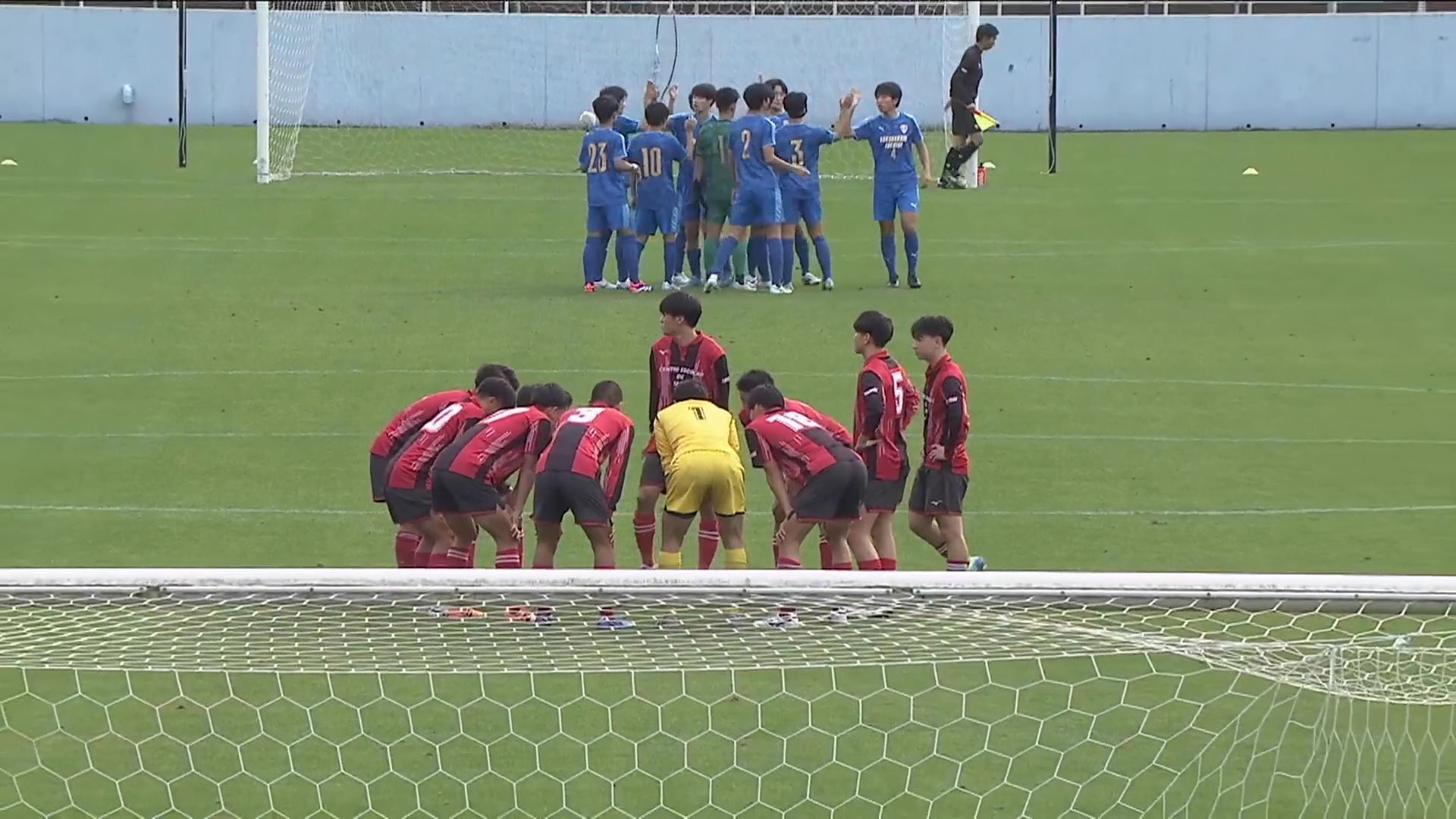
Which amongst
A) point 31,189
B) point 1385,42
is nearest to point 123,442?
point 31,189

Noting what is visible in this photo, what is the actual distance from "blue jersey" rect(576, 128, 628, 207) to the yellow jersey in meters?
Answer: 7.94

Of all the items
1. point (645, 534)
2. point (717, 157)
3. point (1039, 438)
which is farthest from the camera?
point (717, 157)

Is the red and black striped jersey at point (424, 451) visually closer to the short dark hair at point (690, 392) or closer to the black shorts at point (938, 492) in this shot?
the short dark hair at point (690, 392)

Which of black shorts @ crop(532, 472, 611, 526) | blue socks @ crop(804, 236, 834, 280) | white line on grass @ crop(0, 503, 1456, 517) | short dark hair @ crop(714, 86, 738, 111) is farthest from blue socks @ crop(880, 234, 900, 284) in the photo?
black shorts @ crop(532, 472, 611, 526)

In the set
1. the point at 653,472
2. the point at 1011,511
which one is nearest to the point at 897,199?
the point at 1011,511

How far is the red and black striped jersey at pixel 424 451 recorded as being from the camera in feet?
33.7

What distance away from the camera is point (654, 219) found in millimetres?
18516

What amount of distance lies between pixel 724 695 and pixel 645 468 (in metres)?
2.55

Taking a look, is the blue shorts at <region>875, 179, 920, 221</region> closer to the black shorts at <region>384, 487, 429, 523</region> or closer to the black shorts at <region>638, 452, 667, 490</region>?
the black shorts at <region>638, 452, 667, 490</region>

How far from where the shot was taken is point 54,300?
60.1 feet

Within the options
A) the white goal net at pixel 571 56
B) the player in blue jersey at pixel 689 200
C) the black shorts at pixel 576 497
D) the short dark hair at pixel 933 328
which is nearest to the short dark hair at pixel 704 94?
the player in blue jersey at pixel 689 200

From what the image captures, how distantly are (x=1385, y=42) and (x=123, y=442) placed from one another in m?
28.9

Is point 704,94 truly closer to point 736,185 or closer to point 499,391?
point 736,185

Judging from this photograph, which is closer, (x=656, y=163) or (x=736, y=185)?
(x=656, y=163)
